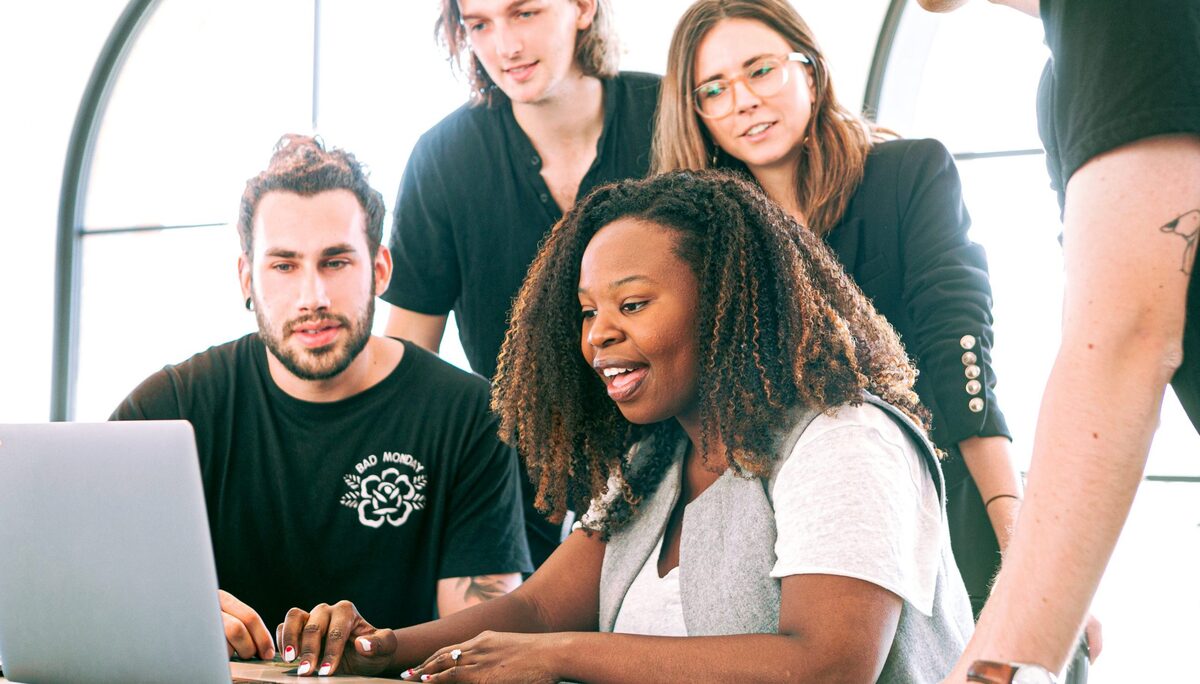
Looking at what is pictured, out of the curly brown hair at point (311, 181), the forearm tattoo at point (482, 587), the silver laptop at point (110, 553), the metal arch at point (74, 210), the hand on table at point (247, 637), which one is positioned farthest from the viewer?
the metal arch at point (74, 210)

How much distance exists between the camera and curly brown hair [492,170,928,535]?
1438mm

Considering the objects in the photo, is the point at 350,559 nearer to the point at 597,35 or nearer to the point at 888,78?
the point at 597,35

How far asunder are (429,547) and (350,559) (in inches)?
5.2

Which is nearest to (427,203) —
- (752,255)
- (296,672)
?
(752,255)

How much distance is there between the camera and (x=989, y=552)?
1877 millimetres

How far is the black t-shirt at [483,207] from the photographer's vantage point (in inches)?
91.7

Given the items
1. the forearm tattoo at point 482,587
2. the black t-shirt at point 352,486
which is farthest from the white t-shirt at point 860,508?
the black t-shirt at point 352,486

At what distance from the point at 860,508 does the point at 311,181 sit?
133 centimetres

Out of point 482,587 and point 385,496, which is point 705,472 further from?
point 385,496

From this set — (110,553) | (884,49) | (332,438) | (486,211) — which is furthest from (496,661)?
(884,49)

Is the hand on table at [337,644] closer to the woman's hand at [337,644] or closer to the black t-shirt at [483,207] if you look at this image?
the woman's hand at [337,644]

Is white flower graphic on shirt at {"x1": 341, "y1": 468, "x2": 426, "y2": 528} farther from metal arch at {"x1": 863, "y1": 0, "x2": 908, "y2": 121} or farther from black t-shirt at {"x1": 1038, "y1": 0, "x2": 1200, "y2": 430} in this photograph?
metal arch at {"x1": 863, "y1": 0, "x2": 908, "y2": 121}

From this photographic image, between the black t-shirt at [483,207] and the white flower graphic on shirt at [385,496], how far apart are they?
373 mm

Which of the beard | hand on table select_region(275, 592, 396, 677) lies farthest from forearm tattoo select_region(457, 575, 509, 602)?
hand on table select_region(275, 592, 396, 677)
